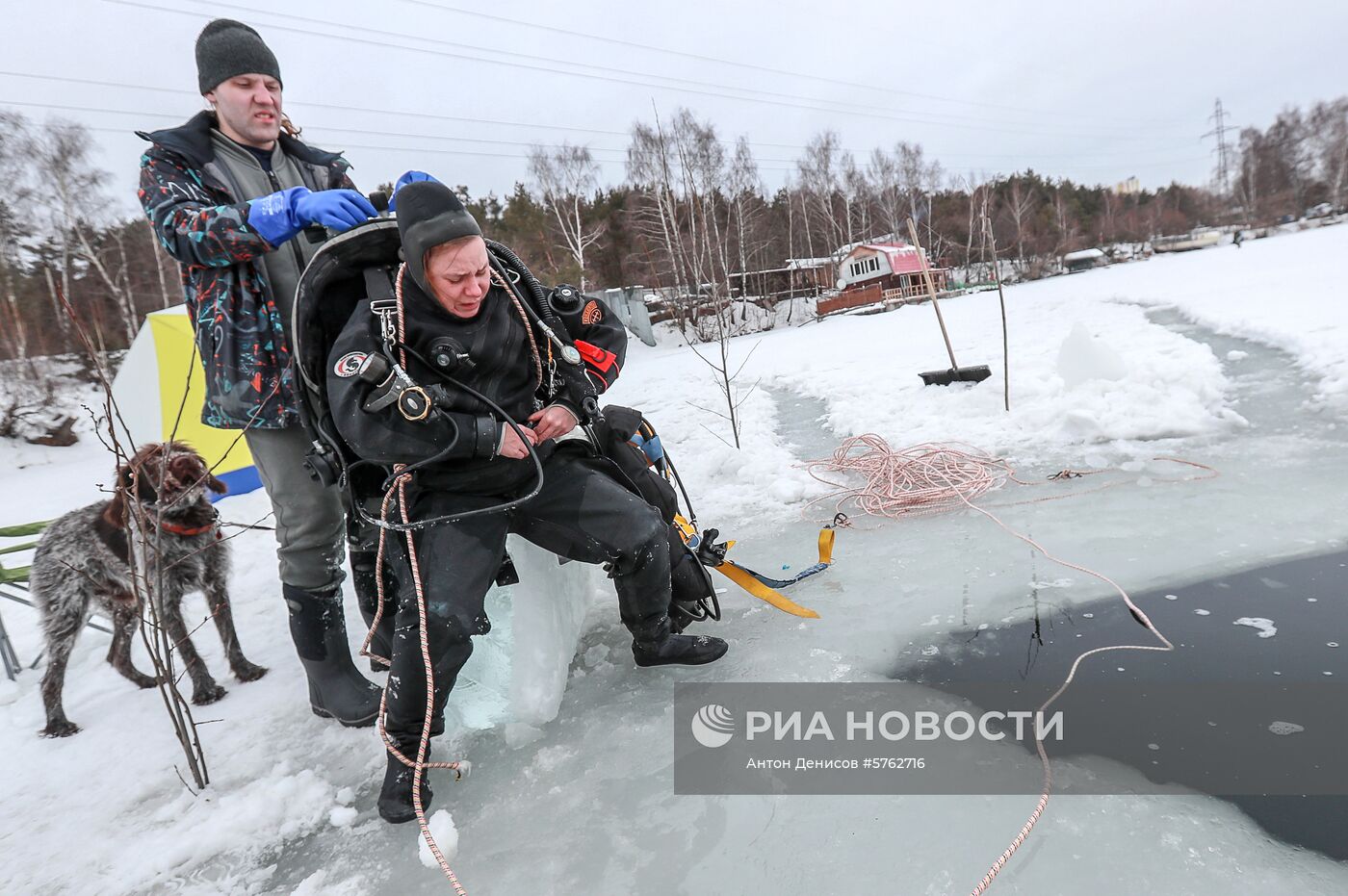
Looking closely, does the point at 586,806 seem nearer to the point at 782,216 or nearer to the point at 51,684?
the point at 51,684

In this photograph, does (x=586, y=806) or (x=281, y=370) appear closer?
(x=586, y=806)

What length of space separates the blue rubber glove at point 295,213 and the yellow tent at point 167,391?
386 centimetres

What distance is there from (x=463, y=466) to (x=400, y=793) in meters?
0.90

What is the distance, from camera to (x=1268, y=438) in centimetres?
356

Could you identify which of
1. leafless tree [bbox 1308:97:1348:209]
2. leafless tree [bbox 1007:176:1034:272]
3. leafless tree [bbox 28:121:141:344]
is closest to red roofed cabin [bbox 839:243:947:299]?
leafless tree [bbox 1007:176:1034:272]

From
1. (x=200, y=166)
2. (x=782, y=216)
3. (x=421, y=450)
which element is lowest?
(x=421, y=450)

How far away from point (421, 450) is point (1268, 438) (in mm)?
4256

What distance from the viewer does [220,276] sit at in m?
2.05

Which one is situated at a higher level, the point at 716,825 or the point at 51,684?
the point at 51,684

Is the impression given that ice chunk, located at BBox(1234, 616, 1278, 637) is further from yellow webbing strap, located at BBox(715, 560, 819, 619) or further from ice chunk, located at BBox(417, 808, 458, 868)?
ice chunk, located at BBox(417, 808, 458, 868)

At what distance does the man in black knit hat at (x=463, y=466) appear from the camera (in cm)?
177

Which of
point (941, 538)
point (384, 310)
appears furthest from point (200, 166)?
point (941, 538)

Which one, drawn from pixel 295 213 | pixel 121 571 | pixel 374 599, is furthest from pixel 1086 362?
pixel 121 571

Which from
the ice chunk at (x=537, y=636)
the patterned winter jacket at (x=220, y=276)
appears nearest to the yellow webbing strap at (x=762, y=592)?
the ice chunk at (x=537, y=636)
